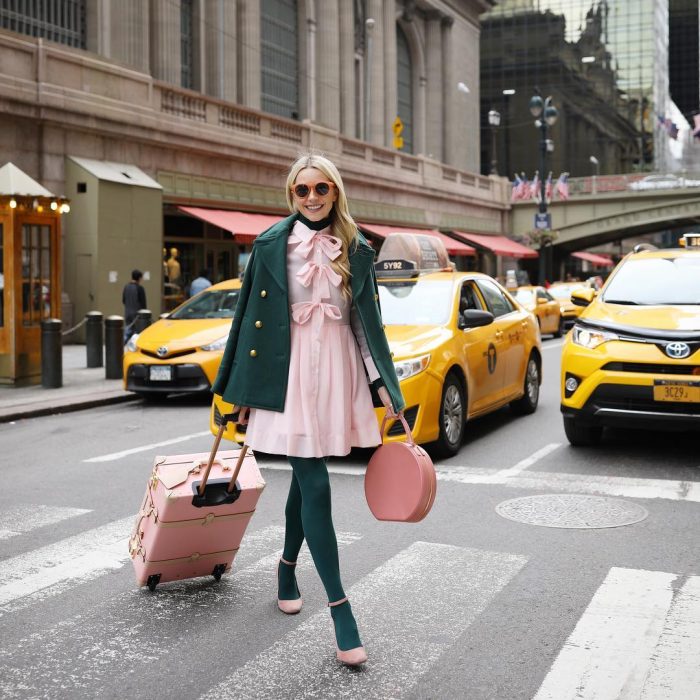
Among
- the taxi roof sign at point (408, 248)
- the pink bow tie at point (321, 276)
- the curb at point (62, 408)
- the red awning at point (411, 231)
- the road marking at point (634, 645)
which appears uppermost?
the red awning at point (411, 231)

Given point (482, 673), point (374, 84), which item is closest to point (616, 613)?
point (482, 673)

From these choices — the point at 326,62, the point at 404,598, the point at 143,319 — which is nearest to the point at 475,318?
the point at 404,598

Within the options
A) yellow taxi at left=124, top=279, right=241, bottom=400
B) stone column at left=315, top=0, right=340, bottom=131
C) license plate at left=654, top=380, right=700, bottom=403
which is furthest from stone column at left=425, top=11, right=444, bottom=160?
license plate at left=654, top=380, right=700, bottom=403

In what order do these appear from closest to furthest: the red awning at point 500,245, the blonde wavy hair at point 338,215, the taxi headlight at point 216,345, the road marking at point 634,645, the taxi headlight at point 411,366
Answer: the road marking at point 634,645
the blonde wavy hair at point 338,215
the taxi headlight at point 411,366
the taxi headlight at point 216,345
the red awning at point 500,245

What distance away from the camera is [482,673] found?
12.5 feet

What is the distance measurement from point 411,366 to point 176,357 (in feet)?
17.2

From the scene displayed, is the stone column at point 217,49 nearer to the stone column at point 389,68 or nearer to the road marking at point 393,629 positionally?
the stone column at point 389,68

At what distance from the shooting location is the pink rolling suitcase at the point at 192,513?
4.47 metres

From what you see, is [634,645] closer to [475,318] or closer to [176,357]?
[475,318]

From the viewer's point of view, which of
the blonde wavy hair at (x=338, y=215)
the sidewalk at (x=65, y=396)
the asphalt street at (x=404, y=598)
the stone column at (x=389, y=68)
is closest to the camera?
the asphalt street at (x=404, y=598)

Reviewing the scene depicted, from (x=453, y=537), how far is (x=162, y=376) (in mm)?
7351

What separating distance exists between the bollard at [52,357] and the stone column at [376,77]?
3531 cm

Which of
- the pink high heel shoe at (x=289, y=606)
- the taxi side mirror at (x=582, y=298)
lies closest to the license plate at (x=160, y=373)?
the taxi side mirror at (x=582, y=298)

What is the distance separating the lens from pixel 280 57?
40.8 metres
